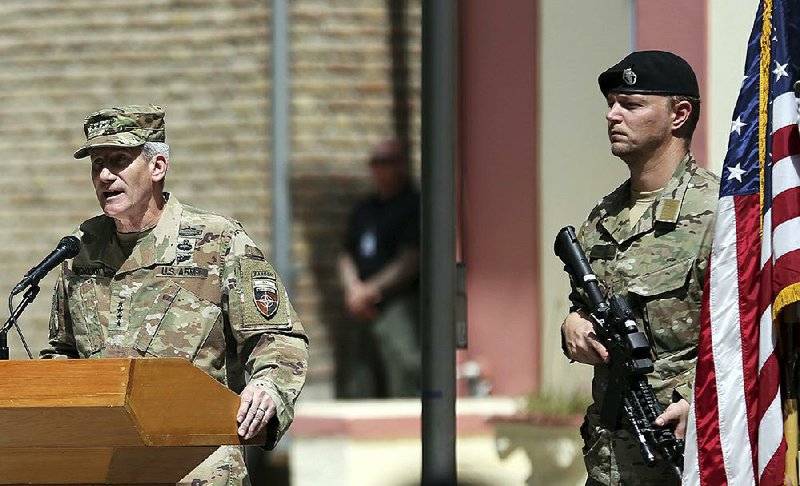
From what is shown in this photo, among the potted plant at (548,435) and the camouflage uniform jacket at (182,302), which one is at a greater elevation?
the camouflage uniform jacket at (182,302)

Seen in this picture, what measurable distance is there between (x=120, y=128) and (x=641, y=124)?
59.0 inches

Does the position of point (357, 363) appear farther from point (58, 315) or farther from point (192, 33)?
point (58, 315)

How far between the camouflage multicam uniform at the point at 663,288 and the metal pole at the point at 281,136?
2849mm

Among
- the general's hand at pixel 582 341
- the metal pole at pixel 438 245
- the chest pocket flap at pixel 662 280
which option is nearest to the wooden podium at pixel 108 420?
the general's hand at pixel 582 341

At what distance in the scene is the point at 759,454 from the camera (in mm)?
4246

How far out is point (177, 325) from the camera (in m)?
4.56

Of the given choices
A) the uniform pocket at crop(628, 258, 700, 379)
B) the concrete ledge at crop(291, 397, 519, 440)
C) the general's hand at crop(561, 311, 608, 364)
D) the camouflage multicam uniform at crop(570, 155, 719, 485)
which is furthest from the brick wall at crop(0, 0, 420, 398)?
the uniform pocket at crop(628, 258, 700, 379)

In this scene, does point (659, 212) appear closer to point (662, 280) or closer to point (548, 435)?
point (662, 280)

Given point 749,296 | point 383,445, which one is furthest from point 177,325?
point 383,445

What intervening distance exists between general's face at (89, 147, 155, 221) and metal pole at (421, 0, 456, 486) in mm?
1639

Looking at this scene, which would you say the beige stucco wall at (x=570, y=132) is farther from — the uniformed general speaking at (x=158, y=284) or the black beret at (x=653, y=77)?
the uniformed general speaking at (x=158, y=284)

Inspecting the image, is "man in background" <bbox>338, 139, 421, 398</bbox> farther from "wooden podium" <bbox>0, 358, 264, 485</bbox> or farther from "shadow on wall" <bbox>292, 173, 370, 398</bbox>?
"wooden podium" <bbox>0, 358, 264, 485</bbox>

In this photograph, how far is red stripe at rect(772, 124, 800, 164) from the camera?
169 inches

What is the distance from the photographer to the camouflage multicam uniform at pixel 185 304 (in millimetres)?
4535
